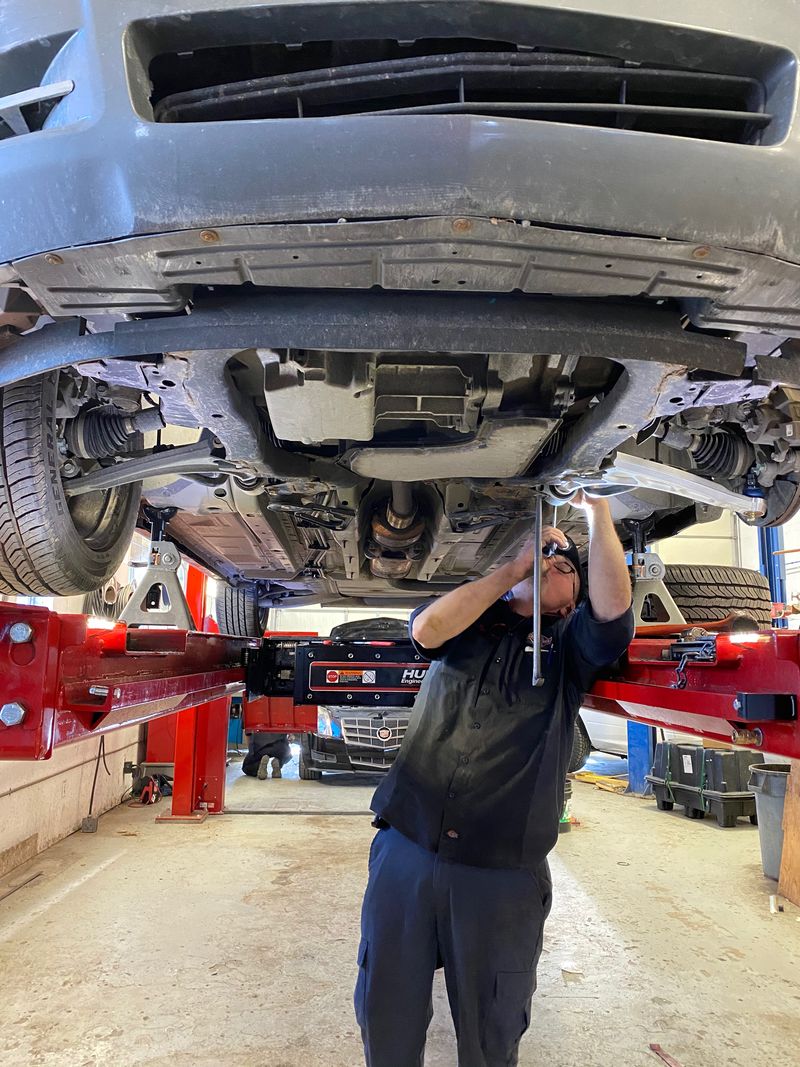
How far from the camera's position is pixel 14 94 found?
102 centimetres

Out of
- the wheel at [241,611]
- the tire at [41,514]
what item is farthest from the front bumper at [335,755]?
the tire at [41,514]

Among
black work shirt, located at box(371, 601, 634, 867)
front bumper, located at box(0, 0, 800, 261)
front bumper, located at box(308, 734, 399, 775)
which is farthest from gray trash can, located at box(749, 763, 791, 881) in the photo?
front bumper, located at box(0, 0, 800, 261)

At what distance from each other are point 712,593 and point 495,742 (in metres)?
1.69

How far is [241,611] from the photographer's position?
4539 millimetres

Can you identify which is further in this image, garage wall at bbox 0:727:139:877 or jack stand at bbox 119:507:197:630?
garage wall at bbox 0:727:139:877

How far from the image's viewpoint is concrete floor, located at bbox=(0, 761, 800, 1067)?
7.01 ft

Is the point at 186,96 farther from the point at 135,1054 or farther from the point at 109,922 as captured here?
the point at 109,922

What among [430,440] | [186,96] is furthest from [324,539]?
[186,96]

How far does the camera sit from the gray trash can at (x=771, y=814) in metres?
3.79

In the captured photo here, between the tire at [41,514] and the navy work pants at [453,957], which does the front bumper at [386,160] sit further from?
the navy work pants at [453,957]

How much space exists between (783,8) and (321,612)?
11.9 meters

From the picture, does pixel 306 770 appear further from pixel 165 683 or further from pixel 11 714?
pixel 11 714

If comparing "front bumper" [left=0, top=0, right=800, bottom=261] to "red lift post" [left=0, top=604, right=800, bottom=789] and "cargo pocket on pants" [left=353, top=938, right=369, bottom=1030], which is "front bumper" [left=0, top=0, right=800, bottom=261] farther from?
"cargo pocket on pants" [left=353, top=938, right=369, bottom=1030]

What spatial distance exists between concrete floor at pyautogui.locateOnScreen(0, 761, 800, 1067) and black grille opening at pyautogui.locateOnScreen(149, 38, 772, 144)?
2.34 m
